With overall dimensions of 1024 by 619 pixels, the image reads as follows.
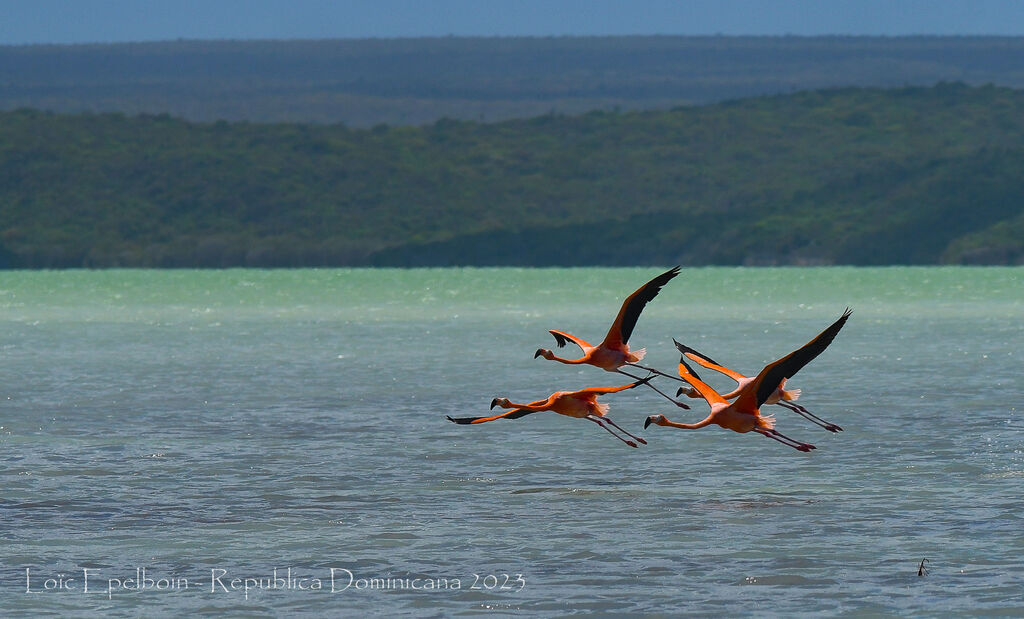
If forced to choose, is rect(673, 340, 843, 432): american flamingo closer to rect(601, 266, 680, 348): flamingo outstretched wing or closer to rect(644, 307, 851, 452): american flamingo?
rect(644, 307, 851, 452): american flamingo

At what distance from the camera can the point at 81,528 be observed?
20.1 meters

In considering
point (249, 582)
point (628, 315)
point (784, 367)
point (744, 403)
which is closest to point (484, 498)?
point (628, 315)

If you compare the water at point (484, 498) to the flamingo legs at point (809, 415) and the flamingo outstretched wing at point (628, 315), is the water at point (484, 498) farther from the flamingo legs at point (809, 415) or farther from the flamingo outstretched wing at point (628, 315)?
the flamingo outstretched wing at point (628, 315)

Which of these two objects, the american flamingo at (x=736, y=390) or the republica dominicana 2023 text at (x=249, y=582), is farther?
the american flamingo at (x=736, y=390)

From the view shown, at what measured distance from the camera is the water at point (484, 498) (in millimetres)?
16719

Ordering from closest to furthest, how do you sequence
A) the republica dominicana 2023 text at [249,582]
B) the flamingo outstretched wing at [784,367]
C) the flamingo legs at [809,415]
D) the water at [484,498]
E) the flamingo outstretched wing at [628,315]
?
the water at [484,498], the republica dominicana 2023 text at [249,582], the flamingo outstretched wing at [784,367], the flamingo legs at [809,415], the flamingo outstretched wing at [628,315]

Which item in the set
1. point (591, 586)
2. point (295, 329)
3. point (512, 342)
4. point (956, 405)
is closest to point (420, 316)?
point (295, 329)

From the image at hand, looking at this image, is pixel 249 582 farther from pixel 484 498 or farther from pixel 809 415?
pixel 809 415

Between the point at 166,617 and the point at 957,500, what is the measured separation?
10.0 meters

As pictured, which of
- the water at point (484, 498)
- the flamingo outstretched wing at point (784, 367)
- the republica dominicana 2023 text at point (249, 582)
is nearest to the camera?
the water at point (484, 498)

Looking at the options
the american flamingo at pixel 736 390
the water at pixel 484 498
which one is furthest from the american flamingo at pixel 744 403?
the water at pixel 484 498

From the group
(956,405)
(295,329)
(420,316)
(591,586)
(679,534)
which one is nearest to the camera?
(591,586)

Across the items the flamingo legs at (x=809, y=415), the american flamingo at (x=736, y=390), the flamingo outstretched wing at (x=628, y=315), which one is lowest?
the flamingo legs at (x=809, y=415)

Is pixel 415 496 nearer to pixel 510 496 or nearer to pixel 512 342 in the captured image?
pixel 510 496
